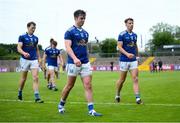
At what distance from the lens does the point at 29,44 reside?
525 inches

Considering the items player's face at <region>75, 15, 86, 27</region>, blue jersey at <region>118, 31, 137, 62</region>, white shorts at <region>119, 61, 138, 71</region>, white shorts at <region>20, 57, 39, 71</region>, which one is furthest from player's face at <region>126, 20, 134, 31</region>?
white shorts at <region>20, 57, 39, 71</region>

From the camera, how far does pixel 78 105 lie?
1208cm

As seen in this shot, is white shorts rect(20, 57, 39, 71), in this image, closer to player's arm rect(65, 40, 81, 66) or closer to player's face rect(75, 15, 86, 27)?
player's arm rect(65, 40, 81, 66)

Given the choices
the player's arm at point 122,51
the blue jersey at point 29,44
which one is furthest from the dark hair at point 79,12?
the blue jersey at point 29,44

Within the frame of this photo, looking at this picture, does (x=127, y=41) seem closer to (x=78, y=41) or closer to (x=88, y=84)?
(x=78, y=41)

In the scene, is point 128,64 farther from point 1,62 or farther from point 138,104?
point 1,62

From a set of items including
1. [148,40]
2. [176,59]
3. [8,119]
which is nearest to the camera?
[8,119]

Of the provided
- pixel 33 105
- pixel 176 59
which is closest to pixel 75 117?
pixel 33 105

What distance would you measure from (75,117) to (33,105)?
2.80 m

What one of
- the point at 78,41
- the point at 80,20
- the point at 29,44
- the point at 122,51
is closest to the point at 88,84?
the point at 78,41

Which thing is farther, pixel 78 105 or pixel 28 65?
pixel 28 65

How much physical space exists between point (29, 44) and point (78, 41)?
3.59 m

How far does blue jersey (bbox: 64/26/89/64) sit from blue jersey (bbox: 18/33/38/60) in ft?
11.5

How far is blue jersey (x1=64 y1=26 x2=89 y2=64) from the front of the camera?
10.1 m
